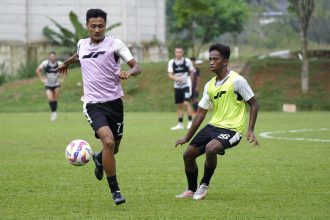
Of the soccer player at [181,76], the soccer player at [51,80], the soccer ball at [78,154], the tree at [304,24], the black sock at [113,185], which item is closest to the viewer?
the black sock at [113,185]

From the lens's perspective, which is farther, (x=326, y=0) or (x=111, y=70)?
(x=326, y=0)

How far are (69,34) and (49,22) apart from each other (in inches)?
109

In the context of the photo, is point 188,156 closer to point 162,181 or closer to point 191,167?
point 191,167

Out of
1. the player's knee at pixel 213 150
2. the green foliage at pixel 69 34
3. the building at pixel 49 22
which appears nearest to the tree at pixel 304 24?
the green foliage at pixel 69 34

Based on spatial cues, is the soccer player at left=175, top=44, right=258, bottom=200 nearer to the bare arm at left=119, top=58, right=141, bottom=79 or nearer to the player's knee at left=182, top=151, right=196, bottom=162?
the player's knee at left=182, top=151, right=196, bottom=162

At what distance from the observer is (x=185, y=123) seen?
28094mm

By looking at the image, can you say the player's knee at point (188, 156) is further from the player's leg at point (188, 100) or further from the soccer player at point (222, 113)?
the player's leg at point (188, 100)

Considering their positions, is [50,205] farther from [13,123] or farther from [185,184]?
[13,123]

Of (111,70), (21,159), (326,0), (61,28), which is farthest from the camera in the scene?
(326,0)

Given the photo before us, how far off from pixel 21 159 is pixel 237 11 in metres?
55.8

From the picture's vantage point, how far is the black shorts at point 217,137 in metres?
11.0

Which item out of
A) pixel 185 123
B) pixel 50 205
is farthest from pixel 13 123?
pixel 50 205

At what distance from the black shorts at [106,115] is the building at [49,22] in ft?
127

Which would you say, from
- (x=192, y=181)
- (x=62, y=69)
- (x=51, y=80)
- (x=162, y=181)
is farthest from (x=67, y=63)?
(x=51, y=80)
